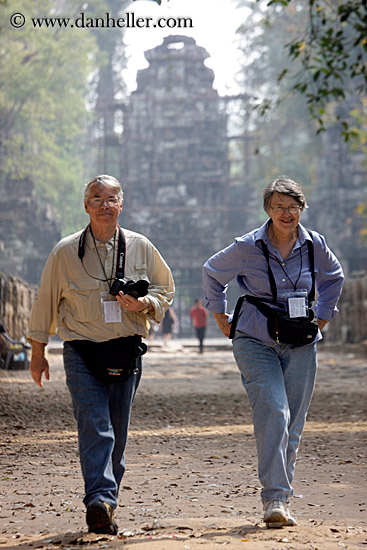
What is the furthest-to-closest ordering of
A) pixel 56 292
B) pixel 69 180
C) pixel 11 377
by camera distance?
pixel 69 180, pixel 11 377, pixel 56 292

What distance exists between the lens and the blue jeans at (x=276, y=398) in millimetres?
5074

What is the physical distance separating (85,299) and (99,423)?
0.68 m

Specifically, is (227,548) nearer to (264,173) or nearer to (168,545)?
(168,545)

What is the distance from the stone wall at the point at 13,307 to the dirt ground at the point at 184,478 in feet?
30.4

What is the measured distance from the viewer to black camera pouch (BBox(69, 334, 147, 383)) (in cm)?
505

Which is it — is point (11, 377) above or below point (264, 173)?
below

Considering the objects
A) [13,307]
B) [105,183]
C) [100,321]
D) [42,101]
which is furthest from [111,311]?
[42,101]

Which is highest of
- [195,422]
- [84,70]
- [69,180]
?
[84,70]

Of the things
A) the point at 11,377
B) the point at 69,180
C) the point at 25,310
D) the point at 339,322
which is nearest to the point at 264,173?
the point at 69,180

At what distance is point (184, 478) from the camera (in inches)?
288

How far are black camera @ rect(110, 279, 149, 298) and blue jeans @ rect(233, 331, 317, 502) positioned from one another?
0.68 meters

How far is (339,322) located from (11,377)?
58.1 ft

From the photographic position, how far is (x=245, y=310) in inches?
210

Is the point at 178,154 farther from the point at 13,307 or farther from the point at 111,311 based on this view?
the point at 111,311
